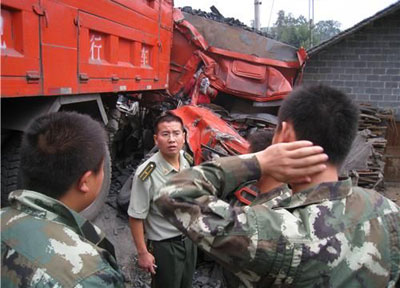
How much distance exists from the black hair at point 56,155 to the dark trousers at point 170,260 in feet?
4.04

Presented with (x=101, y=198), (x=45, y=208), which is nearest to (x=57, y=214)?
(x=45, y=208)

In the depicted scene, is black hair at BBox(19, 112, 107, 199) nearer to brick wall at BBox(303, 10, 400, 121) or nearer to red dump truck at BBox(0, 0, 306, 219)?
red dump truck at BBox(0, 0, 306, 219)

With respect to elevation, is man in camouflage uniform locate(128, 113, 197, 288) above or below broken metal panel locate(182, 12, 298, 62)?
below

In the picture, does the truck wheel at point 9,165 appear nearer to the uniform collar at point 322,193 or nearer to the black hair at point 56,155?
the black hair at point 56,155

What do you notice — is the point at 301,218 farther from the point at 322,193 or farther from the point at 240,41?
the point at 240,41

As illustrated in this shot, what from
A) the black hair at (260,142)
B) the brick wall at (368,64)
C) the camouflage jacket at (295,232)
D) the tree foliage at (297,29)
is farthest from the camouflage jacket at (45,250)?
the tree foliage at (297,29)

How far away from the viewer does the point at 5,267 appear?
1.01 meters

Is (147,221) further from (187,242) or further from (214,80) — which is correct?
(214,80)

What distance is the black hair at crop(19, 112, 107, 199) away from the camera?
1.15 metres

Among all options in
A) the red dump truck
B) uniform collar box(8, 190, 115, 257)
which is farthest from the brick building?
uniform collar box(8, 190, 115, 257)

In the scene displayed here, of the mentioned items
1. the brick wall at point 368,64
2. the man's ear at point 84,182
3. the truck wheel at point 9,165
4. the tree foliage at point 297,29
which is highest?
the tree foliage at point 297,29

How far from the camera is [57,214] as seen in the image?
110cm

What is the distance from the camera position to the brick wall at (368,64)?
29.0 ft

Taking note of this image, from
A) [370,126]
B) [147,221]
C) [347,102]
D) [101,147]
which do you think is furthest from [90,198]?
[370,126]
